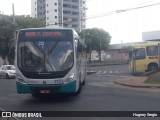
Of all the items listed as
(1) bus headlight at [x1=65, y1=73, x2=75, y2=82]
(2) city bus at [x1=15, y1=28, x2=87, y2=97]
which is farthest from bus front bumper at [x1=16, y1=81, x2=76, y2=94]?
(1) bus headlight at [x1=65, y1=73, x2=75, y2=82]

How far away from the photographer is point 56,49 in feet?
51.5

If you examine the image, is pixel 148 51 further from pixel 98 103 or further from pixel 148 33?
pixel 148 33

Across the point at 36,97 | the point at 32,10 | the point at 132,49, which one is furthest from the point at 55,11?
the point at 36,97

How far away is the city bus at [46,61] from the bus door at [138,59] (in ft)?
67.2

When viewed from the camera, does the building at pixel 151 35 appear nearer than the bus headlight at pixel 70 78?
No

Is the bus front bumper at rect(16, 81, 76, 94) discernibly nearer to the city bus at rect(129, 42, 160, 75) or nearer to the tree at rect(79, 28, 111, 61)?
the city bus at rect(129, 42, 160, 75)

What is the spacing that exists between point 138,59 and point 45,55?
71.5 ft

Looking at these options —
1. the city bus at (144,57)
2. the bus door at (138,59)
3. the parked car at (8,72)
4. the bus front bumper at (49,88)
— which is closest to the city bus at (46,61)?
the bus front bumper at (49,88)

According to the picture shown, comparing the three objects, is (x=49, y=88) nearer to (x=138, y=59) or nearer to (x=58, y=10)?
(x=138, y=59)

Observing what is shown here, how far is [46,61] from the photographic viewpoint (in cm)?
1546

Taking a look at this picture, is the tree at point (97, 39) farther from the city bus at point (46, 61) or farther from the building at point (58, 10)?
the city bus at point (46, 61)

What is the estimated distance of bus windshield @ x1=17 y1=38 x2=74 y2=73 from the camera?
50.5 ft

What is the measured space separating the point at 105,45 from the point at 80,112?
7864 centimetres

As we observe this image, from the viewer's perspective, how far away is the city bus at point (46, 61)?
50.0 feet
